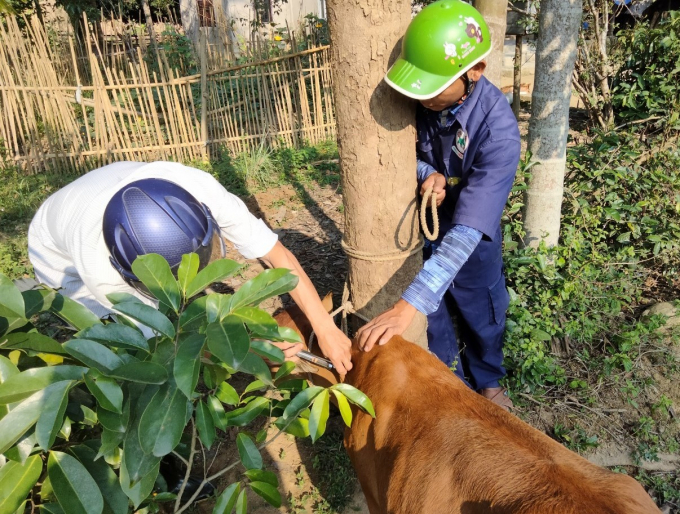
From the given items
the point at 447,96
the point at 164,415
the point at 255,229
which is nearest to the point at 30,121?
the point at 255,229

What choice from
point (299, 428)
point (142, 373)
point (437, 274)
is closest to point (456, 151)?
point (437, 274)

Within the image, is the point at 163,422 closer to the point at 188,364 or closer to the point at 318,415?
the point at 188,364

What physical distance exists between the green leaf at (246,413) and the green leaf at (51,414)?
0.69 m

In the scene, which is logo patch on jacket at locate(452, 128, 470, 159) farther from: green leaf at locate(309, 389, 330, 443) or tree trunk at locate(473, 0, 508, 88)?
green leaf at locate(309, 389, 330, 443)

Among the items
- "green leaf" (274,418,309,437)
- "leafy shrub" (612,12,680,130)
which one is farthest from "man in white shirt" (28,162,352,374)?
"leafy shrub" (612,12,680,130)

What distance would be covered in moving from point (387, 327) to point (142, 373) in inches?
50.2

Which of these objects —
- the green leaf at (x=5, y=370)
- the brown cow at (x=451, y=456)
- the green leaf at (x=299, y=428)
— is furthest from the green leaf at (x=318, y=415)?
the green leaf at (x=5, y=370)

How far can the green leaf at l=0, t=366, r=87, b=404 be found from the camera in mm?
1125

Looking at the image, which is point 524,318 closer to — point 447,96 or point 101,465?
point 447,96

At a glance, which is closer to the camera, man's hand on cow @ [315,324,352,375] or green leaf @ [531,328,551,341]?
man's hand on cow @ [315,324,352,375]

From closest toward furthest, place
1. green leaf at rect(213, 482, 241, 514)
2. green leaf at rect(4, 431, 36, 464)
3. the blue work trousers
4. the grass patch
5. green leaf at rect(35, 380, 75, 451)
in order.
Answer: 1. green leaf at rect(35, 380, 75, 451)
2. green leaf at rect(4, 431, 36, 464)
3. green leaf at rect(213, 482, 241, 514)
4. the blue work trousers
5. the grass patch

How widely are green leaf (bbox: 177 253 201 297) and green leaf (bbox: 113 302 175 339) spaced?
5.9 inches

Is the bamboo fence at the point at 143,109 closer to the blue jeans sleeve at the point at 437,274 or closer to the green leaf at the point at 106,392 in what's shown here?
the blue jeans sleeve at the point at 437,274

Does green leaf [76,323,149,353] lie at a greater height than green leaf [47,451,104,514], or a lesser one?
greater
